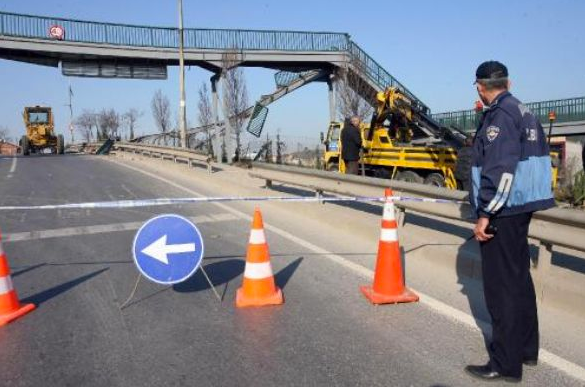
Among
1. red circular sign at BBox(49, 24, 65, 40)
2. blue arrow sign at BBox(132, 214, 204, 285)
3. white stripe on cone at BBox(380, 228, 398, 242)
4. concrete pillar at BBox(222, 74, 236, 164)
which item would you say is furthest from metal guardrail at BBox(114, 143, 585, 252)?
red circular sign at BBox(49, 24, 65, 40)

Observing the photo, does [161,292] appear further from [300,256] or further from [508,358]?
[508,358]

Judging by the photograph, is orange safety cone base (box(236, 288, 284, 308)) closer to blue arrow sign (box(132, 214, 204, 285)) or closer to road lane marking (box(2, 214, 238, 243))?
blue arrow sign (box(132, 214, 204, 285))

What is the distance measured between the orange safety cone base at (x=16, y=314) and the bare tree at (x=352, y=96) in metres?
20.2

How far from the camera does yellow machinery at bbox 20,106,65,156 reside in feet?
129

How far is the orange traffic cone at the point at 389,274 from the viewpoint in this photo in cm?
507

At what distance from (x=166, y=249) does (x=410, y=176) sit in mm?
11034

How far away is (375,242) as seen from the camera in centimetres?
764

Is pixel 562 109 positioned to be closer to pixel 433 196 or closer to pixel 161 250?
pixel 433 196

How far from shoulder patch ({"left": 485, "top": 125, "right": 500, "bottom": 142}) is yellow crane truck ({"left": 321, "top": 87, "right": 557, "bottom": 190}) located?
10101mm

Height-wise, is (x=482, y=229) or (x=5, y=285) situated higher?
(x=482, y=229)

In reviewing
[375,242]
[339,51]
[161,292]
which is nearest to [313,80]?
[339,51]

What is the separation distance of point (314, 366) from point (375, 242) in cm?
404

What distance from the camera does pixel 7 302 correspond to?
4.81m

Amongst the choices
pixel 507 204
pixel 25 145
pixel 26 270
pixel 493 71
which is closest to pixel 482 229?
pixel 507 204
